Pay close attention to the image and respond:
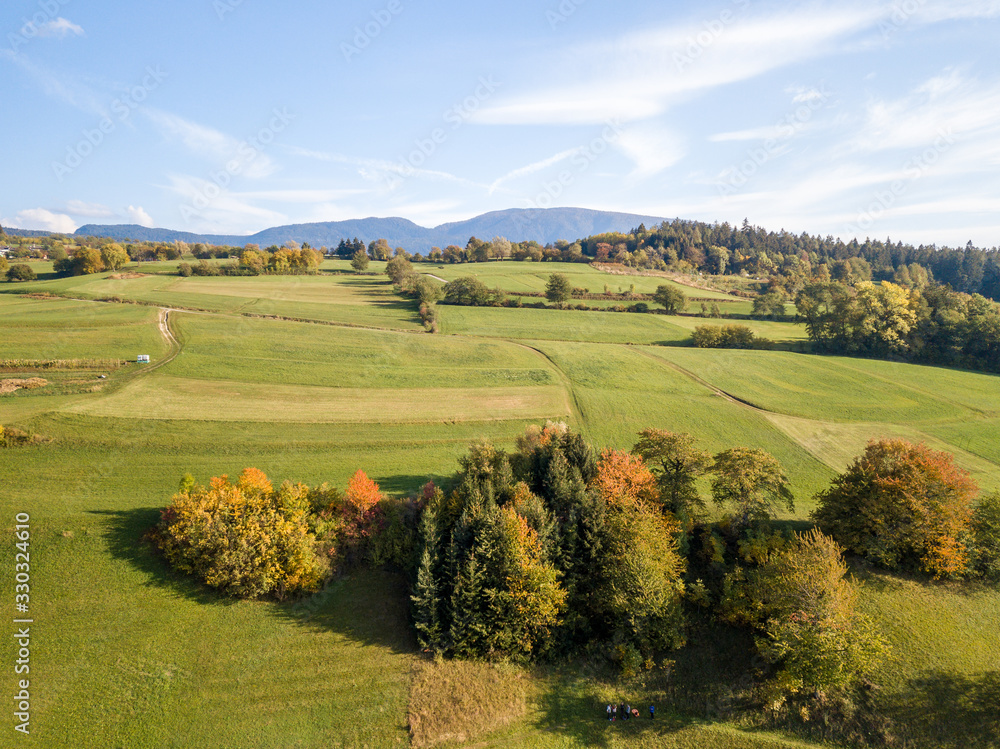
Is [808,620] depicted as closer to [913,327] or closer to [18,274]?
[913,327]

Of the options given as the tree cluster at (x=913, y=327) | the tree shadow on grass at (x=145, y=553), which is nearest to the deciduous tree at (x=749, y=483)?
the tree shadow on grass at (x=145, y=553)

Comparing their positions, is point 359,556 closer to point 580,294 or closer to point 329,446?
point 329,446

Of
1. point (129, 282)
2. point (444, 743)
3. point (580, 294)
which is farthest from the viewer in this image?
point (580, 294)

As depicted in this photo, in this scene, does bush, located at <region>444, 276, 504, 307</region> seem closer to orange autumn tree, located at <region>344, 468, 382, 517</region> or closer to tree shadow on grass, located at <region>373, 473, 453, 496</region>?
tree shadow on grass, located at <region>373, 473, 453, 496</region>

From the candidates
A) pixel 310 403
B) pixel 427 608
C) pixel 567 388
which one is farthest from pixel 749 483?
pixel 310 403

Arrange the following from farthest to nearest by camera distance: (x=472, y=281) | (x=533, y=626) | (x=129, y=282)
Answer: (x=472, y=281) < (x=129, y=282) < (x=533, y=626)

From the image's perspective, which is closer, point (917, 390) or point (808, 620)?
point (808, 620)

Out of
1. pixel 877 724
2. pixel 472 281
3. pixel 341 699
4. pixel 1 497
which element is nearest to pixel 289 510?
pixel 341 699
